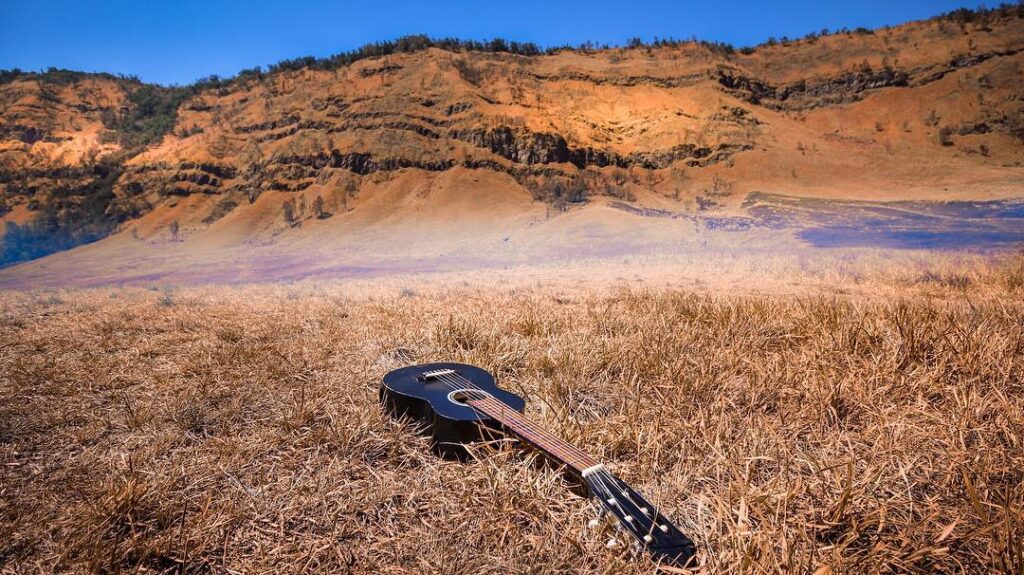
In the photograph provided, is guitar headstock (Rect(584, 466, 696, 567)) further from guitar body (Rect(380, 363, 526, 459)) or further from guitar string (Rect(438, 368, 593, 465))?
guitar body (Rect(380, 363, 526, 459))

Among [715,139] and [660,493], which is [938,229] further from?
[715,139]

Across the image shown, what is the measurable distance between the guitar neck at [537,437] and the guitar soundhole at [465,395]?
0.11 feet

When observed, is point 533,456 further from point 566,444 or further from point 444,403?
point 444,403

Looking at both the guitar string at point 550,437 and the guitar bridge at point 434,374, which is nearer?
the guitar string at point 550,437

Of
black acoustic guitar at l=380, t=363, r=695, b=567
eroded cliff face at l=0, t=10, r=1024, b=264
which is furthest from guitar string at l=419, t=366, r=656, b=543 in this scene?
eroded cliff face at l=0, t=10, r=1024, b=264

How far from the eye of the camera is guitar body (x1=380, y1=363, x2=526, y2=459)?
4.79ft

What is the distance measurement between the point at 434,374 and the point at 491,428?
527 mm

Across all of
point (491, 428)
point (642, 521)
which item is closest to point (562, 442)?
point (491, 428)

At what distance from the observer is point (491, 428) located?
1.46m

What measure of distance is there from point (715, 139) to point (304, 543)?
2951cm

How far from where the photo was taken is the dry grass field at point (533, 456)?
98 cm

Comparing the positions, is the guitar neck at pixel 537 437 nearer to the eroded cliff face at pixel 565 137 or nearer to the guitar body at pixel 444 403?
the guitar body at pixel 444 403

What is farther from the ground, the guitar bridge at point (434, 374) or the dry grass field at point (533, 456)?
the guitar bridge at point (434, 374)

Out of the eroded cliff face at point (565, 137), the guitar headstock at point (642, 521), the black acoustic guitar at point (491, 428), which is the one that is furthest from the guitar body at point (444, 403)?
the eroded cliff face at point (565, 137)
